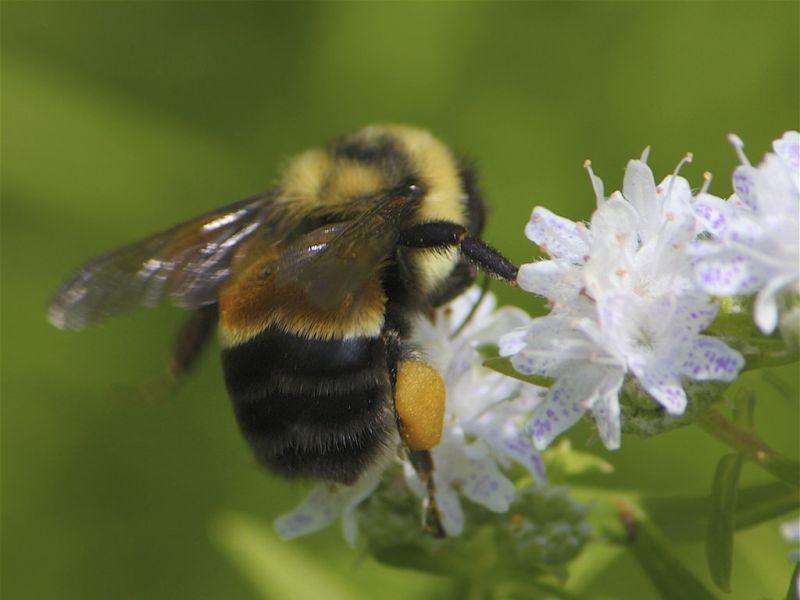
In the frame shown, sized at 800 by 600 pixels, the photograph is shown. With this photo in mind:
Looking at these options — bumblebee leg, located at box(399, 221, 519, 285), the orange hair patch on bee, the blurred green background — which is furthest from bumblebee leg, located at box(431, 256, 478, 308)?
the blurred green background

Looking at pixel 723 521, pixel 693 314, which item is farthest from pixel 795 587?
pixel 693 314

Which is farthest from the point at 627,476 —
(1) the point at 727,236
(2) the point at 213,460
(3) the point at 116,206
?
(3) the point at 116,206

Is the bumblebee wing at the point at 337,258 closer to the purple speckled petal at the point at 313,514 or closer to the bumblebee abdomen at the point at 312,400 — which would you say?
the bumblebee abdomen at the point at 312,400

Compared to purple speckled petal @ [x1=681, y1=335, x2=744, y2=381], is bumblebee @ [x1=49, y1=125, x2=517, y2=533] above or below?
above

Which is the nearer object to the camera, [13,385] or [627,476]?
[627,476]

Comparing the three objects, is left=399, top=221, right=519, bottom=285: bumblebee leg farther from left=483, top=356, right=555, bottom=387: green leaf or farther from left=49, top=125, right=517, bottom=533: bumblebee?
left=483, top=356, right=555, bottom=387: green leaf

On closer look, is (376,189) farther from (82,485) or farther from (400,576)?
(82,485)

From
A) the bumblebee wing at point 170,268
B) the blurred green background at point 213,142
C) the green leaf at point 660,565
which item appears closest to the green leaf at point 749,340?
the green leaf at point 660,565
